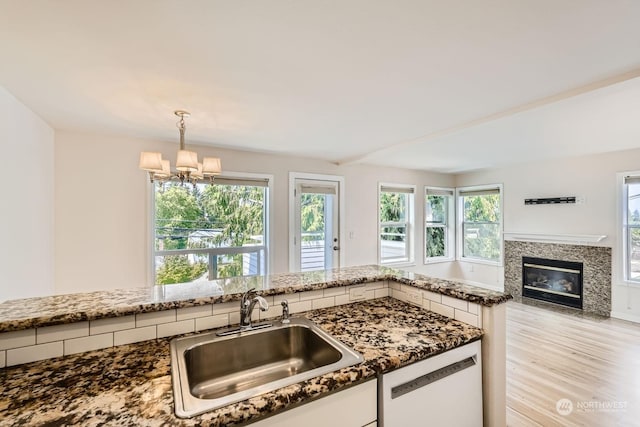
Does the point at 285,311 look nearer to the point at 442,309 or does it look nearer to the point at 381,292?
the point at 381,292

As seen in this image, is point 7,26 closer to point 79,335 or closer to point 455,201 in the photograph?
point 79,335

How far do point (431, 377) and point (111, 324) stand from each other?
132 centimetres

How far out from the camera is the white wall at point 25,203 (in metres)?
2.07

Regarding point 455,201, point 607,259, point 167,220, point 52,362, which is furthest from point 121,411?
point 455,201

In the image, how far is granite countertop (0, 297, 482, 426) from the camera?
2.54 ft

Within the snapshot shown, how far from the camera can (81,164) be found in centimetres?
307

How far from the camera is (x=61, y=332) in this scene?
1.11 metres

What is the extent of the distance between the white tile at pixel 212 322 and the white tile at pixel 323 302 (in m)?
0.47

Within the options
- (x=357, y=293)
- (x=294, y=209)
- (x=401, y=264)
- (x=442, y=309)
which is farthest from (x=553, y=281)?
(x=357, y=293)

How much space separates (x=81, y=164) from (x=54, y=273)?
1.15m

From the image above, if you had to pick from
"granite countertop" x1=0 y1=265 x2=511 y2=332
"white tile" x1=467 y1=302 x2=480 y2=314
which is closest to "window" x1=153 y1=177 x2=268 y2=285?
"granite countertop" x1=0 y1=265 x2=511 y2=332

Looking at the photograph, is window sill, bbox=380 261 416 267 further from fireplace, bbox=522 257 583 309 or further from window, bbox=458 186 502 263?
fireplace, bbox=522 257 583 309

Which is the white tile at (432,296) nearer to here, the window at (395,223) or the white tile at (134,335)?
the white tile at (134,335)

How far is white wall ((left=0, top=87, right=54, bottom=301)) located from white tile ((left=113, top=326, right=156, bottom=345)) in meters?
1.58
